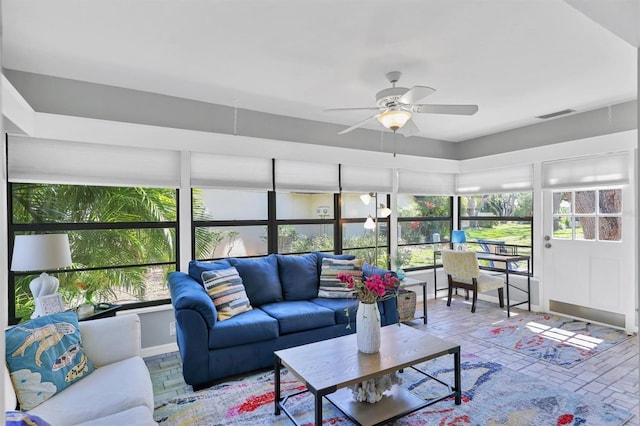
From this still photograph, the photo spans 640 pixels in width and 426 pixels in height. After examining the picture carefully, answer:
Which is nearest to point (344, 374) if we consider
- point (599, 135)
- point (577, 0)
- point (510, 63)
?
point (577, 0)

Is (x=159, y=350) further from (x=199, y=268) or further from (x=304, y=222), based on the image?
(x=304, y=222)

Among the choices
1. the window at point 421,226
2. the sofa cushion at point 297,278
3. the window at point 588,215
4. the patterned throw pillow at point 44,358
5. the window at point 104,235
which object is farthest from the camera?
the window at point 421,226

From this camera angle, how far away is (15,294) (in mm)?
3215

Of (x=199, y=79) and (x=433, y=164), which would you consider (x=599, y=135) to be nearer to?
(x=433, y=164)

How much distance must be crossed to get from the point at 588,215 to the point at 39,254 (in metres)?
5.42

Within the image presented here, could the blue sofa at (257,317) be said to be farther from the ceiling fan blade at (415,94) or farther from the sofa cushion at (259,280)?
the ceiling fan blade at (415,94)

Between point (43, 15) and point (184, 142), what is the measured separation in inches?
61.8

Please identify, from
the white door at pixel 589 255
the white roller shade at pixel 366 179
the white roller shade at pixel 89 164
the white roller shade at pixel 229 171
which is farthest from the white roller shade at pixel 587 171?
the white roller shade at pixel 89 164

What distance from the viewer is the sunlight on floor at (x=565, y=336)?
3.68 meters

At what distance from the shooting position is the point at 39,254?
2641mm

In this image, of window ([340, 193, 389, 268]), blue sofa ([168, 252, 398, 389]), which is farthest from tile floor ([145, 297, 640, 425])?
window ([340, 193, 389, 268])

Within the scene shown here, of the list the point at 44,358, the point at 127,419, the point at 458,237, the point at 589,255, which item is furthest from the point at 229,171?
the point at 589,255

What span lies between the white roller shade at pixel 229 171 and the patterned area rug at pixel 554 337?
2.87 metres

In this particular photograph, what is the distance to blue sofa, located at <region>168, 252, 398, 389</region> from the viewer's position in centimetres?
288
